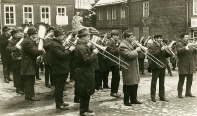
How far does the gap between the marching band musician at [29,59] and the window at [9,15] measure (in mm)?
24369

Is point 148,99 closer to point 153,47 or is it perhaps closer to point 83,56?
point 153,47

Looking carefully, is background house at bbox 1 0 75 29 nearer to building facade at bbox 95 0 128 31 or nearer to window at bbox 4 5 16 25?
window at bbox 4 5 16 25

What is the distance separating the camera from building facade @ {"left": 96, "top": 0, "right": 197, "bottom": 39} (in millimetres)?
30750

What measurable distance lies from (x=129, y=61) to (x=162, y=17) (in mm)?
24112

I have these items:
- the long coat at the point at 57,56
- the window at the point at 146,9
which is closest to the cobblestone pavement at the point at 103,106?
the long coat at the point at 57,56

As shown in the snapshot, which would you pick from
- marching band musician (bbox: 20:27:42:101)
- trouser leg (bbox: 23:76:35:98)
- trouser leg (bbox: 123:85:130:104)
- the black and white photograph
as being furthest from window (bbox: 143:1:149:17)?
trouser leg (bbox: 123:85:130:104)

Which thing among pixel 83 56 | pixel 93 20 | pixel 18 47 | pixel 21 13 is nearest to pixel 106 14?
pixel 93 20

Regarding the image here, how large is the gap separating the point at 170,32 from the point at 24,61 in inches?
921

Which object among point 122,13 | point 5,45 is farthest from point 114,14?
point 5,45

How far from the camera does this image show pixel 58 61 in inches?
373

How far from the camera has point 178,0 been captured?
103ft

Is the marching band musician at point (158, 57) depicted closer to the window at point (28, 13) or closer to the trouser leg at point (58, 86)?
the trouser leg at point (58, 86)

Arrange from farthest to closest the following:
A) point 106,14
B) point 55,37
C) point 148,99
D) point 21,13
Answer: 1. point 106,14
2. point 21,13
3. point 148,99
4. point 55,37

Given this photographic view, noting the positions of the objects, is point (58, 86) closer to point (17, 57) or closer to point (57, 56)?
point (57, 56)
